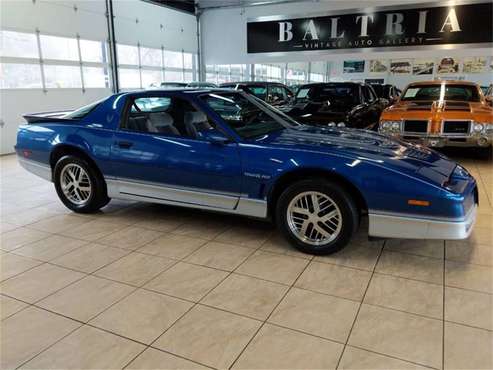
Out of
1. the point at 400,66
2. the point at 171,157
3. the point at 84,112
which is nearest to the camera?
the point at 171,157

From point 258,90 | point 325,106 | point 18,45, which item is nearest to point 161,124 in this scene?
point 325,106

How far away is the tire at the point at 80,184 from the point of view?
14.0 ft

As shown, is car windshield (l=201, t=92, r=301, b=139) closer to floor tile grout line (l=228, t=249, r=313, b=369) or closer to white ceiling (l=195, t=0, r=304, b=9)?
floor tile grout line (l=228, t=249, r=313, b=369)

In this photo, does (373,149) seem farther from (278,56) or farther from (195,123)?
(278,56)

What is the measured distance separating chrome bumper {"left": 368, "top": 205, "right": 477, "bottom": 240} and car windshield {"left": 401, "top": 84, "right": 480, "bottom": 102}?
5.40 meters

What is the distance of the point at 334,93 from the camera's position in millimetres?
8211

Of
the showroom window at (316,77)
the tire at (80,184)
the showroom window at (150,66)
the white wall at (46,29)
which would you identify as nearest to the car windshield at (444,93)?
the tire at (80,184)

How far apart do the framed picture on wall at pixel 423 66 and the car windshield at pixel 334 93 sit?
8.05 metres

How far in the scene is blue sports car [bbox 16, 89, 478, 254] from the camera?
2945 millimetres

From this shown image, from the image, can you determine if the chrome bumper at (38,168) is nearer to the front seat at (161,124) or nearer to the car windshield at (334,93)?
the front seat at (161,124)

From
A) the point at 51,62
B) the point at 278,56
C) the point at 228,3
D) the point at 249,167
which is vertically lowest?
the point at 249,167

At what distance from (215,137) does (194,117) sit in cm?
43

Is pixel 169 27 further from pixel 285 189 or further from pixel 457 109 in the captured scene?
pixel 285 189

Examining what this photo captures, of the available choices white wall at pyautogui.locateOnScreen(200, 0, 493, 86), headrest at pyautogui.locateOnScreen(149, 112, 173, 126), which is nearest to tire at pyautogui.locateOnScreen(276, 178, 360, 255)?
headrest at pyautogui.locateOnScreen(149, 112, 173, 126)
